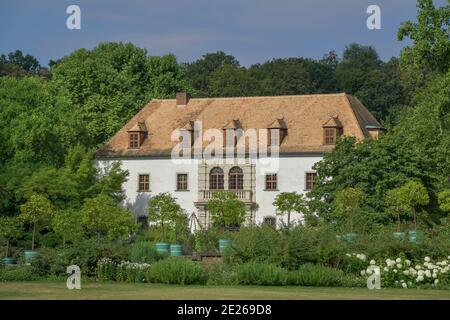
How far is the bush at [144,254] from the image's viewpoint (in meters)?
28.5

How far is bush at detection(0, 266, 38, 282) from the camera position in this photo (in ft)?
87.0

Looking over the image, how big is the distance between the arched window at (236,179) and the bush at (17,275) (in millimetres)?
31866

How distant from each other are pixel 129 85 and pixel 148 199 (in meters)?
10.3

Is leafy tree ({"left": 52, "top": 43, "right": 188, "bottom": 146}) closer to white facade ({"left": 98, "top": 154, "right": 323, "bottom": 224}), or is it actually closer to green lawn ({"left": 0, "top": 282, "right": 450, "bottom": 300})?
white facade ({"left": 98, "top": 154, "right": 323, "bottom": 224})

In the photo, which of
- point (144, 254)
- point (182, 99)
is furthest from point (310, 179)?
point (144, 254)

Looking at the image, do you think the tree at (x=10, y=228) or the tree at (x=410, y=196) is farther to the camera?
the tree at (x=410, y=196)

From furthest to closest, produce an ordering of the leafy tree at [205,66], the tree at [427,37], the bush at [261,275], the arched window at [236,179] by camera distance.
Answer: the leafy tree at [205,66]
the arched window at [236,179]
the tree at [427,37]
the bush at [261,275]

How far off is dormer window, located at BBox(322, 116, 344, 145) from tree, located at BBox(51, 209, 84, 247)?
16410 millimetres

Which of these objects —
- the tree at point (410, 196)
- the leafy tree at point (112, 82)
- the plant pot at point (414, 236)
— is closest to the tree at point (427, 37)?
the tree at point (410, 196)

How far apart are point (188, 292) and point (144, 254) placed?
321 inches

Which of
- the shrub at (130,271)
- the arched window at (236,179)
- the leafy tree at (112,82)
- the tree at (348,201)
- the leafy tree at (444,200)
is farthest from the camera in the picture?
the leafy tree at (112,82)

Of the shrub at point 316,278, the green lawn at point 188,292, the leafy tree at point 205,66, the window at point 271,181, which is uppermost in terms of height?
the leafy tree at point 205,66

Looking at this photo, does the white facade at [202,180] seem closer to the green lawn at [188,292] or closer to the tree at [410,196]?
the tree at [410,196]
